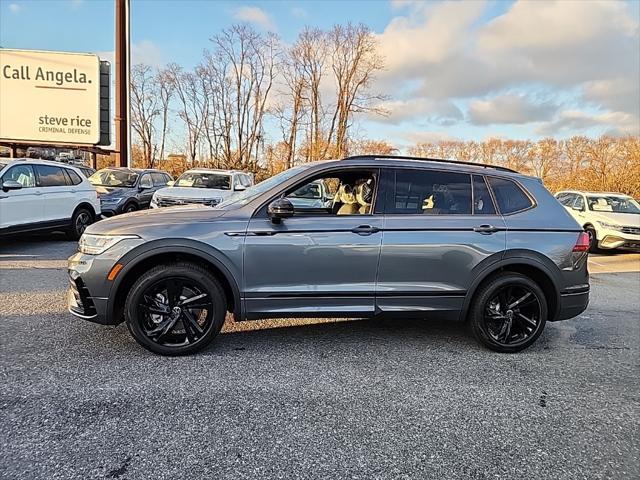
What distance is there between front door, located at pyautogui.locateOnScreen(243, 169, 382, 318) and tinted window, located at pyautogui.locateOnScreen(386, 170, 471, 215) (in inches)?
11.2

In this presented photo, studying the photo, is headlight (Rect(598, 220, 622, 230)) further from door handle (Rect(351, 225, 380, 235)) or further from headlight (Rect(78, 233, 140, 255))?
headlight (Rect(78, 233, 140, 255))

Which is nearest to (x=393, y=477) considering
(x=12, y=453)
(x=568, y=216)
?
(x=12, y=453)

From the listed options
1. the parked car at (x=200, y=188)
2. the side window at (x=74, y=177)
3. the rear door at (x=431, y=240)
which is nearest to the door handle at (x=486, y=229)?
the rear door at (x=431, y=240)

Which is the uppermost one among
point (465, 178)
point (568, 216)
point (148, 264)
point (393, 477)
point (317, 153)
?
point (317, 153)

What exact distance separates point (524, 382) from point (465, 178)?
6.09 ft

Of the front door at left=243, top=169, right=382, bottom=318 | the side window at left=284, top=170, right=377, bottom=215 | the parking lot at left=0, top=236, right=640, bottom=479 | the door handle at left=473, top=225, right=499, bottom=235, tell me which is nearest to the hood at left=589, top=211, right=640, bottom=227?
the parking lot at left=0, top=236, right=640, bottom=479

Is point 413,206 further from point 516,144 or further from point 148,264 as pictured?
point 516,144

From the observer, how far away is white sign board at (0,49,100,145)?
18125mm

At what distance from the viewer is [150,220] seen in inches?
153

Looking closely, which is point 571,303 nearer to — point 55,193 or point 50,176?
point 55,193

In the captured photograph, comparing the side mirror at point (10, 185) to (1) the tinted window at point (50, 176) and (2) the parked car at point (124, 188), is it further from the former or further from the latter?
(2) the parked car at point (124, 188)

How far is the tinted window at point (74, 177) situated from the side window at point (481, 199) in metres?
8.77

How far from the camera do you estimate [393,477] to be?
2.42m

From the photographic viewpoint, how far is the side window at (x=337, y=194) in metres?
4.18
